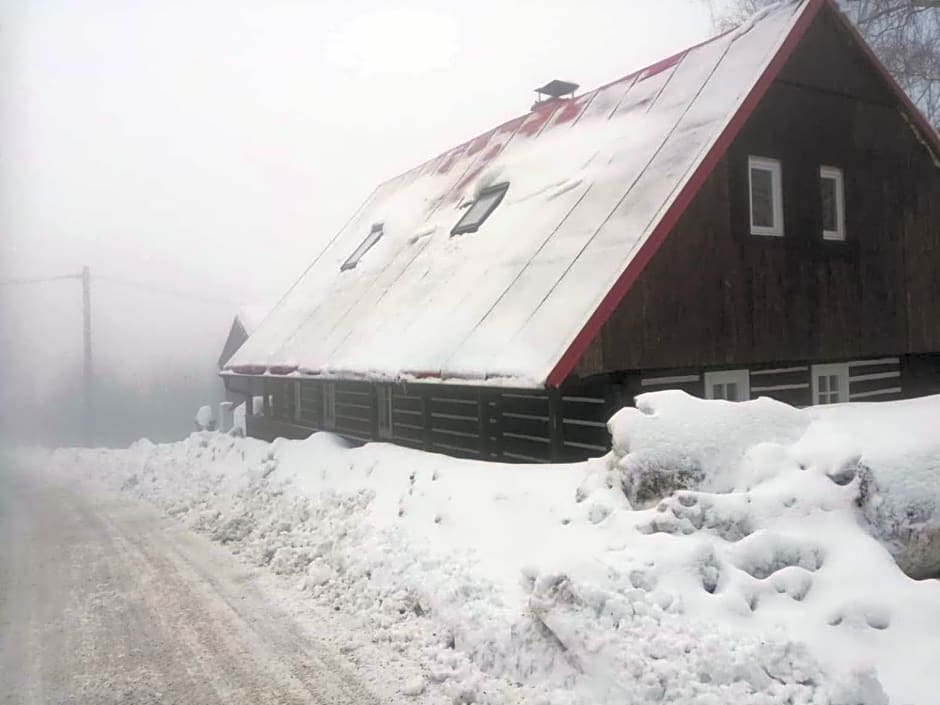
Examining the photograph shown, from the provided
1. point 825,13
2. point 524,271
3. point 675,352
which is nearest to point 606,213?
point 524,271

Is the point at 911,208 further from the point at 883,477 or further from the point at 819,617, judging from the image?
the point at 819,617

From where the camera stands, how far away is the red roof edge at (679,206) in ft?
27.9

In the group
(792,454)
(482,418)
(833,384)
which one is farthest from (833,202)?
(792,454)

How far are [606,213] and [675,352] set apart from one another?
210 cm

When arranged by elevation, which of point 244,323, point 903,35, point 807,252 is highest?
point 903,35

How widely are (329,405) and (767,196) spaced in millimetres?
9802

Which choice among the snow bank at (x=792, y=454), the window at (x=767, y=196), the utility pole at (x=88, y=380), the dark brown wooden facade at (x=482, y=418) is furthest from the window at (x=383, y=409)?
the utility pole at (x=88, y=380)

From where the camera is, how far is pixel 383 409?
561 inches

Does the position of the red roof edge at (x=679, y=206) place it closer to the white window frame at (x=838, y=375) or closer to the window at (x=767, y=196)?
the window at (x=767, y=196)

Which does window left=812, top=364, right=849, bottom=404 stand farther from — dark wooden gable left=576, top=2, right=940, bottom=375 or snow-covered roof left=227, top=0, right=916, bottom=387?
snow-covered roof left=227, top=0, right=916, bottom=387

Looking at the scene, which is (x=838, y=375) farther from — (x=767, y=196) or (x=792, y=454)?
(x=792, y=454)

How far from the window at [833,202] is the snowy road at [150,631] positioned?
9.67m

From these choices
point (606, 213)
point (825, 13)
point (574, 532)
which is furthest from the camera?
point (825, 13)

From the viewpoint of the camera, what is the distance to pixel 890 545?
545cm
